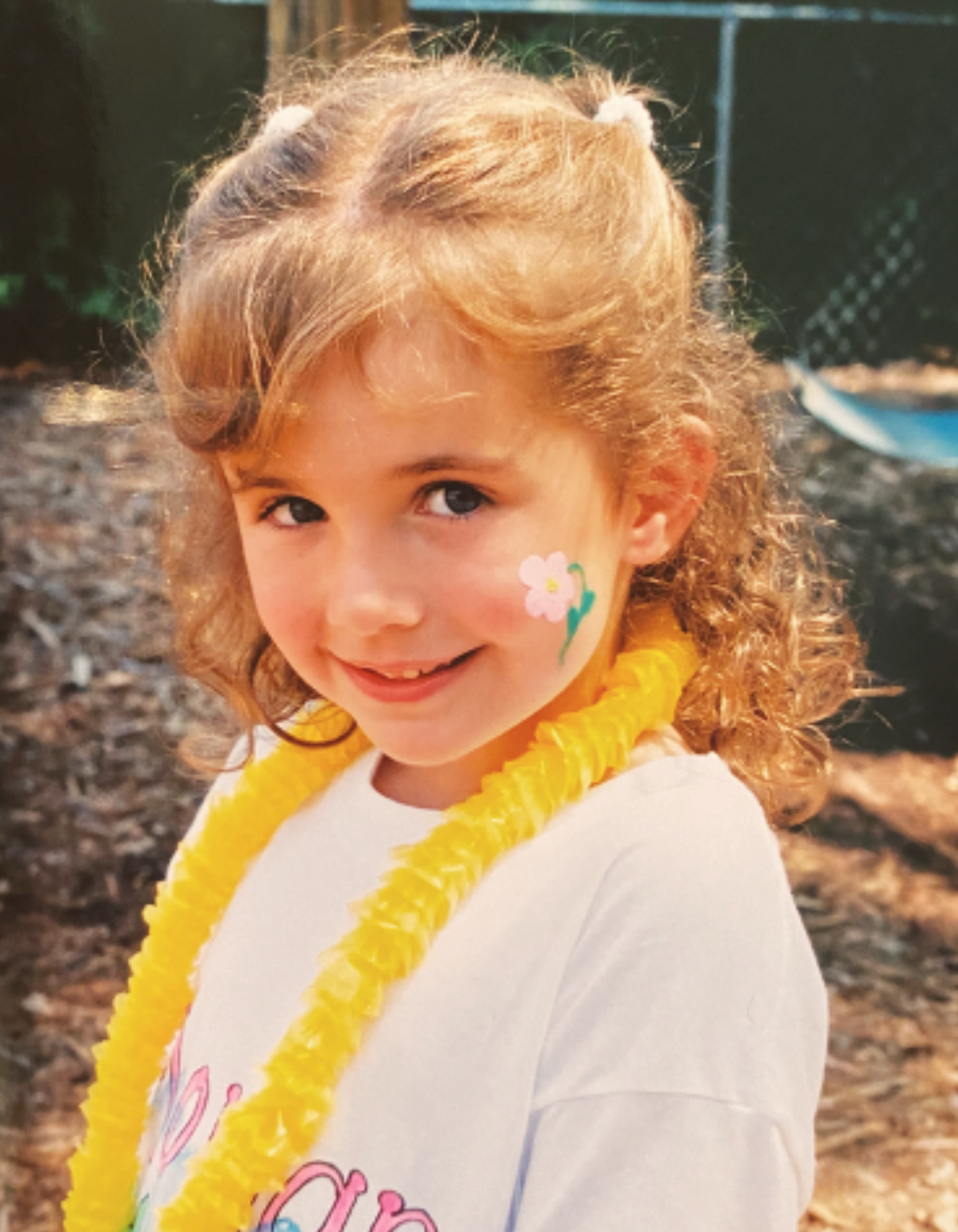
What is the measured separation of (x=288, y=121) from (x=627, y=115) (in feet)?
0.90

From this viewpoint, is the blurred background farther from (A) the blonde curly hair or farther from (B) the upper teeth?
(B) the upper teeth

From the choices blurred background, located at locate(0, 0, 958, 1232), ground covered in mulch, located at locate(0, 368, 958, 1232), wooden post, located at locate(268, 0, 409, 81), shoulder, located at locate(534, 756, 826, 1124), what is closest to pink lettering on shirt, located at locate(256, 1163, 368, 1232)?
shoulder, located at locate(534, 756, 826, 1124)

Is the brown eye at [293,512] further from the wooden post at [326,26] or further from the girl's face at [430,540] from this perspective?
the wooden post at [326,26]

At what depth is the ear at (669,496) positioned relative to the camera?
1.08 metres

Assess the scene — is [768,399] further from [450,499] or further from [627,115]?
[450,499]

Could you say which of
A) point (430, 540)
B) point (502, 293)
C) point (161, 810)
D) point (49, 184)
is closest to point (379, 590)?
point (430, 540)

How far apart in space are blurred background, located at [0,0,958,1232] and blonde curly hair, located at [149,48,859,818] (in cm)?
22

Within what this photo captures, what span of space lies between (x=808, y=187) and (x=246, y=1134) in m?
1.68

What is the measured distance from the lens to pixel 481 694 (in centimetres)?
102

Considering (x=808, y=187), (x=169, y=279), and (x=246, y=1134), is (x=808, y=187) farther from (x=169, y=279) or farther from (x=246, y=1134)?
(x=246, y=1134)

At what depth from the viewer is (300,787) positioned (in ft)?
4.18

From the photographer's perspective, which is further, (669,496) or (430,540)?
(669,496)

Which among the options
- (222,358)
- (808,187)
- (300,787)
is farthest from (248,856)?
(808,187)

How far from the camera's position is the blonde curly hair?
0.96 metres
